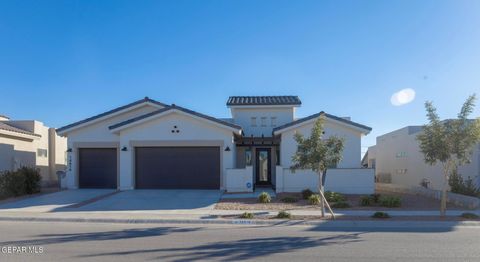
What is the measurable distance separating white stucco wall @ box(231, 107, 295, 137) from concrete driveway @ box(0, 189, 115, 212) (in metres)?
9.15

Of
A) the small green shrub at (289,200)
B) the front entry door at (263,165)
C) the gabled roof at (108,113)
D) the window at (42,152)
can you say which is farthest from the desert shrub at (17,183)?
the small green shrub at (289,200)

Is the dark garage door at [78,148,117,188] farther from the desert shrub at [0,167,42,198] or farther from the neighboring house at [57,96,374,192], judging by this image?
the desert shrub at [0,167,42,198]

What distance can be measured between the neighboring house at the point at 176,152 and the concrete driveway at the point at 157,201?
51.4 inches

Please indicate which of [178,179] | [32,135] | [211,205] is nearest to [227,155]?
[178,179]

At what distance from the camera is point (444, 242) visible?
9242 millimetres

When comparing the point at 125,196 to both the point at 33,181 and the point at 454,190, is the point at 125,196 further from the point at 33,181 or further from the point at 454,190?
the point at 454,190

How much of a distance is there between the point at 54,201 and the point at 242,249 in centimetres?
1175

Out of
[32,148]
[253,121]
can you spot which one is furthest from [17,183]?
[253,121]

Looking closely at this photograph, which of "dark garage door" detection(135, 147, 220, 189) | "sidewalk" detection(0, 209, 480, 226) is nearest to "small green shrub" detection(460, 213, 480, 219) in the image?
"sidewalk" detection(0, 209, 480, 226)

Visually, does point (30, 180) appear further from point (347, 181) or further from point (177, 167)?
point (347, 181)

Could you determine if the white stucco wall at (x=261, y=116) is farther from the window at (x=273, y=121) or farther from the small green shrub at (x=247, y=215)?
the small green shrub at (x=247, y=215)

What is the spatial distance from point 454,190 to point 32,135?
87.3 ft

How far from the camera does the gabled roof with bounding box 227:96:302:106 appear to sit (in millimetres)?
25033

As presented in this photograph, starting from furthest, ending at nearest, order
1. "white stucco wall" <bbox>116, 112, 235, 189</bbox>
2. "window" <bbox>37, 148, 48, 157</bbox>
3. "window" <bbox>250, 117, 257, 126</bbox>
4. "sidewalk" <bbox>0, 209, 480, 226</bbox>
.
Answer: "window" <bbox>37, 148, 48, 157</bbox>
"window" <bbox>250, 117, 257, 126</bbox>
"white stucco wall" <bbox>116, 112, 235, 189</bbox>
"sidewalk" <bbox>0, 209, 480, 226</bbox>
